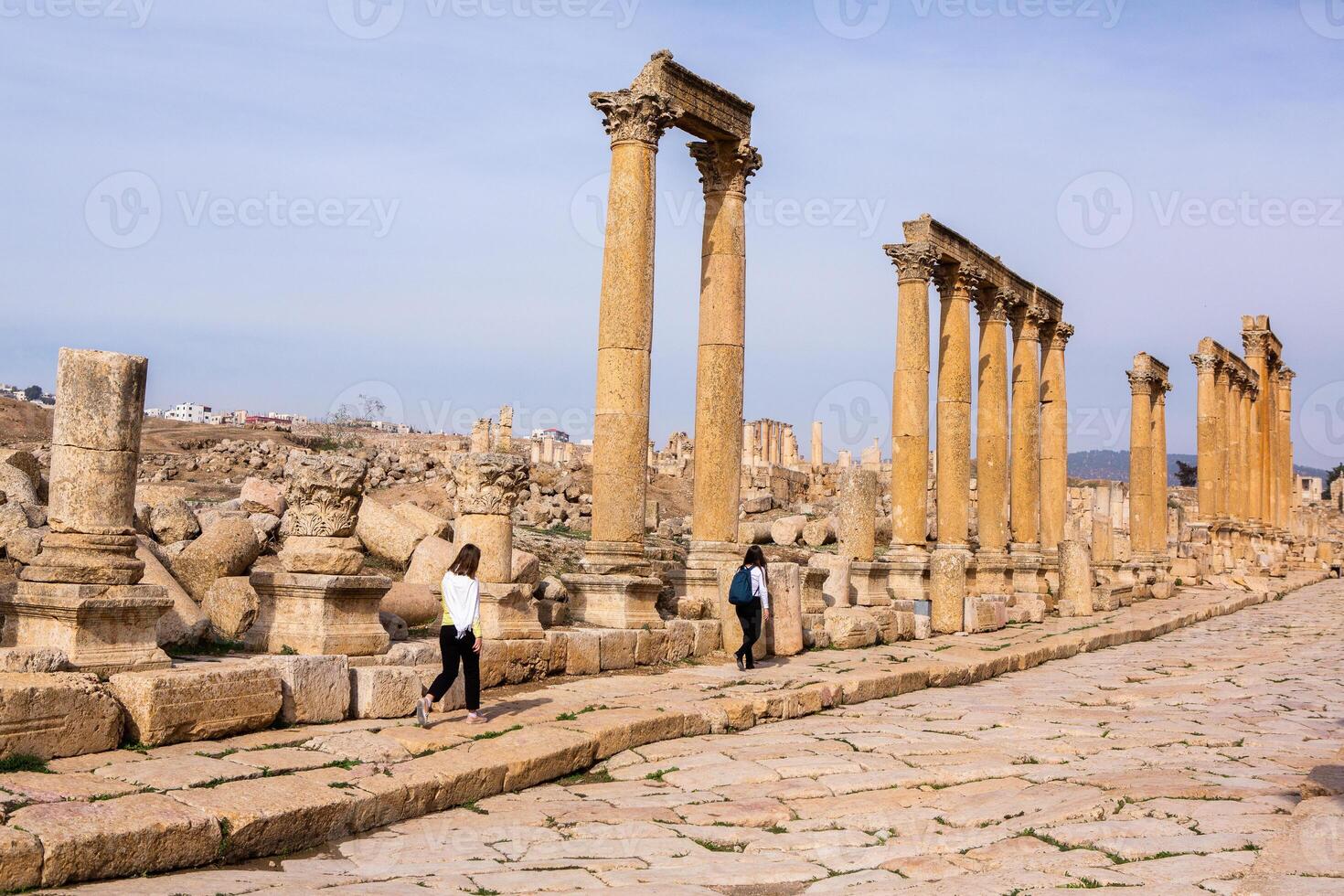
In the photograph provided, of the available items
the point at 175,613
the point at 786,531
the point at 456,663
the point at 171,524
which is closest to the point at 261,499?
the point at 171,524

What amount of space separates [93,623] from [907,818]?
550cm

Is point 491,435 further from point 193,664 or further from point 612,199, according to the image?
point 193,664

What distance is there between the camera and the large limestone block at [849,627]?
53.6 feet

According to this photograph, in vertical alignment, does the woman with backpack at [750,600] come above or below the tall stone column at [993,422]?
below

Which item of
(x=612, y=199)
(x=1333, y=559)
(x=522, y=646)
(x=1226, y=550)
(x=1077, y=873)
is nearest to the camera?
(x=1077, y=873)

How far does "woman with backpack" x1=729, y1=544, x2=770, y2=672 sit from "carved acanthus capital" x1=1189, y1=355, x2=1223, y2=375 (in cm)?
2802

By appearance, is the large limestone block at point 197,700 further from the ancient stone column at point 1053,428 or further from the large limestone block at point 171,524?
the ancient stone column at point 1053,428

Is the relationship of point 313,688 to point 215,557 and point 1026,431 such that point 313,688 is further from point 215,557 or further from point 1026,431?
point 1026,431

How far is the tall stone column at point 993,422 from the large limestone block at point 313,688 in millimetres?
17146

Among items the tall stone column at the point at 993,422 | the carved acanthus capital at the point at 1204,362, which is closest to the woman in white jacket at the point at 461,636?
the tall stone column at the point at 993,422

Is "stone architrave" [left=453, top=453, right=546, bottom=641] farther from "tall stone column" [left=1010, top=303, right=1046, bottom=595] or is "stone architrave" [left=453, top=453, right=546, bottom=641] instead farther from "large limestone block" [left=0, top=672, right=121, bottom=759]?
Result: "tall stone column" [left=1010, top=303, right=1046, bottom=595]

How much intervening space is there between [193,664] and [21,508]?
5801mm

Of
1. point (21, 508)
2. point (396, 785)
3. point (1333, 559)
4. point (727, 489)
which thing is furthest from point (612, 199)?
point (1333, 559)

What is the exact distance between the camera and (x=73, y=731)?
7.38 metres
